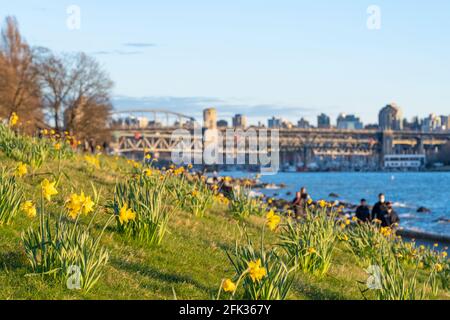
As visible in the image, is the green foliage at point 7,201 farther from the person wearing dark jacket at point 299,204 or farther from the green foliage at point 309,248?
the person wearing dark jacket at point 299,204

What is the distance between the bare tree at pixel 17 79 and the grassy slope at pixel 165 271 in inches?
1307

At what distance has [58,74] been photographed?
55.5m

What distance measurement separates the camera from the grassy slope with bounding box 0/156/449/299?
7172 mm

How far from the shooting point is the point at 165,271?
8.34 m

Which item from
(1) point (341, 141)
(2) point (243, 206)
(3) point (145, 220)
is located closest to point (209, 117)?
(1) point (341, 141)

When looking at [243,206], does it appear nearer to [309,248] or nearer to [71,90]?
[309,248]

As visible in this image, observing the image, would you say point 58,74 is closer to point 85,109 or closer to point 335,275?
point 85,109

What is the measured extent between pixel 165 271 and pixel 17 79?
1714 inches

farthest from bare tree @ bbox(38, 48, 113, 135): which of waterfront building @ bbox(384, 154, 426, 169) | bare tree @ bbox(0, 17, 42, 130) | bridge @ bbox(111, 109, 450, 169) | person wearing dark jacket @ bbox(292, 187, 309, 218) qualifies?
waterfront building @ bbox(384, 154, 426, 169)

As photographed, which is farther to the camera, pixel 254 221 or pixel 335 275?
pixel 254 221

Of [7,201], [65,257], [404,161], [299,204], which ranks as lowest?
[404,161]

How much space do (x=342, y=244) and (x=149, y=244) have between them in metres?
5.48

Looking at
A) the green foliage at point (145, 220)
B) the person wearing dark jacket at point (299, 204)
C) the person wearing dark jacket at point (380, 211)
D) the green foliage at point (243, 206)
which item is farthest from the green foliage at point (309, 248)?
the person wearing dark jacket at point (299, 204)
